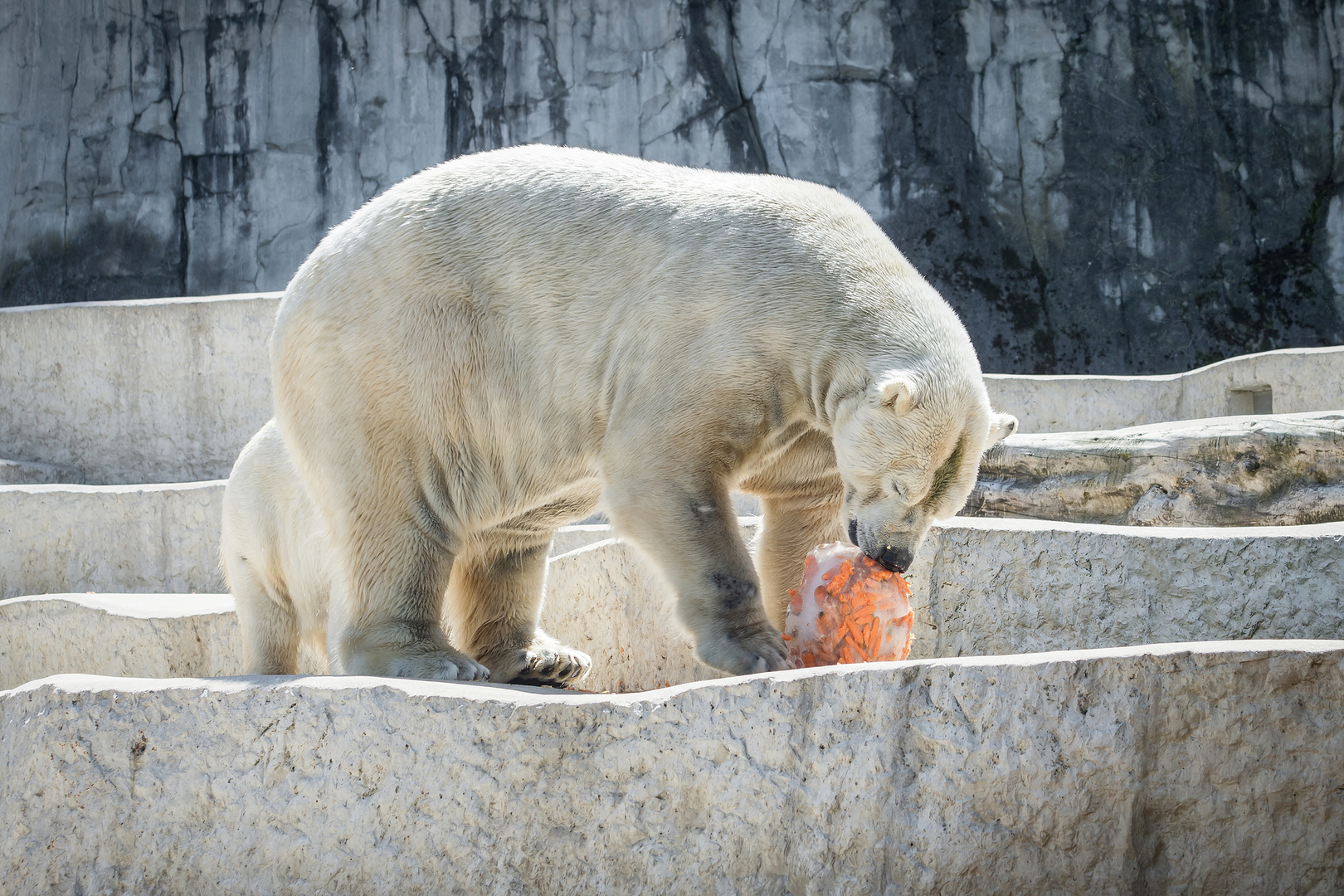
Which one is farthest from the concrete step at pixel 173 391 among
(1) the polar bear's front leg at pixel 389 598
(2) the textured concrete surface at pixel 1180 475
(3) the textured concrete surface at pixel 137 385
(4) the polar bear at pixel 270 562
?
(1) the polar bear's front leg at pixel 389 598

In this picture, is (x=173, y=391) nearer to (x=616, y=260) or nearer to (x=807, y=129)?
(x=616, y=260)

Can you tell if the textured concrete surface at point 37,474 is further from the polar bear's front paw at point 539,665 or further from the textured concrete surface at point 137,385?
the polar bear's front paw at point 539,665

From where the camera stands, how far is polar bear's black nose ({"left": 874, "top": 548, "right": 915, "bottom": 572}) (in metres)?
2.41

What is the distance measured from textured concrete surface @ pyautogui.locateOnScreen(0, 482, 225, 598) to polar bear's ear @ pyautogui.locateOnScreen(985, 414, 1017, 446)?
12.4 feet

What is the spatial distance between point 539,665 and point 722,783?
4.16 ft

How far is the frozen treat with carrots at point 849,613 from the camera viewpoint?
2449 millimetres

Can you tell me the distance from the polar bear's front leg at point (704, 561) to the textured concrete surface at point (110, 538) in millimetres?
3515

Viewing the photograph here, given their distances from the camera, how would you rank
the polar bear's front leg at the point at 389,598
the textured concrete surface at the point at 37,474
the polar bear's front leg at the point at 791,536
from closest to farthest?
1. the polar bear's front leg at the point at 389,598
2. the polar bear's front leg at the point at 791,536
3. the textured concrete surface at the point at 37,474

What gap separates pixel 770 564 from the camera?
2.92 meters

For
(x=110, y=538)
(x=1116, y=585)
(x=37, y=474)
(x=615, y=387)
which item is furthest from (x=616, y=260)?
(x=37, y=474)

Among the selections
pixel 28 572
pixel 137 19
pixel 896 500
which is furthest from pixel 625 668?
pixel 137 19

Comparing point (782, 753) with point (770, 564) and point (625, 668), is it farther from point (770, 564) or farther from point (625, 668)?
point (625, 668)

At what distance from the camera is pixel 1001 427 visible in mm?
2684

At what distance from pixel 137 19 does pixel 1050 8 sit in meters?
8.70
